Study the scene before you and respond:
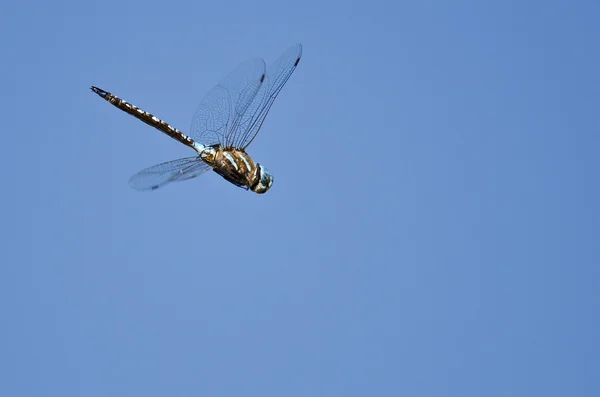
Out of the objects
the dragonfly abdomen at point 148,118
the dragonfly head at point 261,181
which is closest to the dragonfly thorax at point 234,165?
the dragonfly head at point 261,181

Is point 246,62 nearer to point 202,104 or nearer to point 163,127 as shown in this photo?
point 202,104

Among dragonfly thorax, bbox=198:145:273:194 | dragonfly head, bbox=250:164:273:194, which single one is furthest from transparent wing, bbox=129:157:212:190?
dragonfly head, bbox=250:164:273:194

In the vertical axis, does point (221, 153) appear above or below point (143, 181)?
above

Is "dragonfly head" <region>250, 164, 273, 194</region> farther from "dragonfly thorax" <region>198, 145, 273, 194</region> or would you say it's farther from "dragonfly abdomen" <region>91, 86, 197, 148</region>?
"dragonfly abdomen" <region>91, 86, 197, 148</region>

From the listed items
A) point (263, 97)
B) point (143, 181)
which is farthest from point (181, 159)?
point (263, 97)

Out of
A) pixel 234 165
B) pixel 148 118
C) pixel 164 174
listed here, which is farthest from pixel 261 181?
pixel 148 118

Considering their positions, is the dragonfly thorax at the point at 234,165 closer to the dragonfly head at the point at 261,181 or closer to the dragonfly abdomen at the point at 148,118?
the dragonfly head at the point at 261,181
